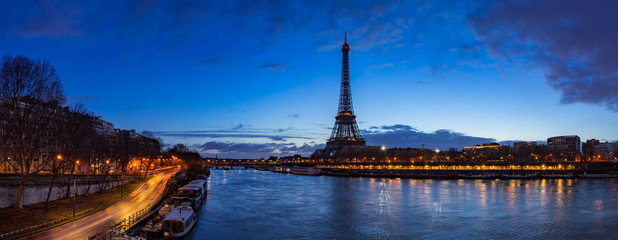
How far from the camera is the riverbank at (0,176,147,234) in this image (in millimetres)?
26812

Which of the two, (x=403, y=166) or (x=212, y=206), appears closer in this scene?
(x=212, y=206)

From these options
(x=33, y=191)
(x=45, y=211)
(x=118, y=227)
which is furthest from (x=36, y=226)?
(x=33, y=191)

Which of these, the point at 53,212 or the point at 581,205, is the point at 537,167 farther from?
the point at 53,212

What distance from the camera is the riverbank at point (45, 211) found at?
26812mm

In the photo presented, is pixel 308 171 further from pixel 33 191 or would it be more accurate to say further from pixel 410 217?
pixel 33 191

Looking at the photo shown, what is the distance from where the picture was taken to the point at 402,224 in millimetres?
39812

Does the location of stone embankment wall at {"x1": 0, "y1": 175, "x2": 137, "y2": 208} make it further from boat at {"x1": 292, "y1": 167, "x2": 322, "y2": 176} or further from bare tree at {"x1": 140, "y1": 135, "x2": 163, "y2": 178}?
boat at {"x1": 292, "y1": 167, "x2": 322, "y2": 176}

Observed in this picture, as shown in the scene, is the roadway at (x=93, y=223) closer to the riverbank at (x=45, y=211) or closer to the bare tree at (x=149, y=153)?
the riverbank at (x=45, y=211)

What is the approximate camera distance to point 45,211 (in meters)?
31.8

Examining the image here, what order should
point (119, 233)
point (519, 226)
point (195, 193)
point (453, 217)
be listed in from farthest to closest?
point (195, 193) < point (453, 217) < point (519, 226) < point (119, 233)

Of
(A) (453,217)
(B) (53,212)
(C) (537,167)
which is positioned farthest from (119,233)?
(C) (537,167)

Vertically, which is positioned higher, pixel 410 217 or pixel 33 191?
pixel 33 191

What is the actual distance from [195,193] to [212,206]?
9.90 ft

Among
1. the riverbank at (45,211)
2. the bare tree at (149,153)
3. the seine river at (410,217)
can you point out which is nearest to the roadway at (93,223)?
the riverbank at (45,211)
